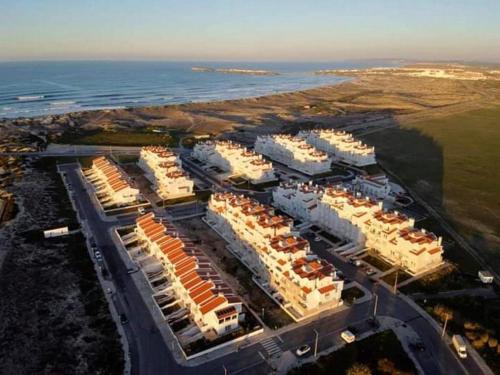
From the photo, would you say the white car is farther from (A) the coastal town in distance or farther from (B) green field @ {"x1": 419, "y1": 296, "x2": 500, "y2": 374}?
(B) green field @ {"x1": 419, "y1": 296, "x2": 500, "y2": 374}

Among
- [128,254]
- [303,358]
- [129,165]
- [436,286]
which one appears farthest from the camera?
[129,165]

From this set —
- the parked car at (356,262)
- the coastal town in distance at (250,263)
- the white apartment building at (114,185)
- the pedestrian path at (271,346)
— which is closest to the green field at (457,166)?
the coastal town in distance at (250,263)

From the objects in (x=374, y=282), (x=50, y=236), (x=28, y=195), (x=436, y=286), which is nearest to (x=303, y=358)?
(x=374, y=282)

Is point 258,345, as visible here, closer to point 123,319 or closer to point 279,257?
point 279,257

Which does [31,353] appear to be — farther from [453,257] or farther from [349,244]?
[453,257]

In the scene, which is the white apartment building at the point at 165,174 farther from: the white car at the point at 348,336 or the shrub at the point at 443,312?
the shrub at the point at 443,312

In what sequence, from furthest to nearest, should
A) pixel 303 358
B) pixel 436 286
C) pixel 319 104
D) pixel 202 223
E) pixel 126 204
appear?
pixel 319 104 < pixel 126 204 < pixel 202 223 < pixel 436 286 < pixel 303 358

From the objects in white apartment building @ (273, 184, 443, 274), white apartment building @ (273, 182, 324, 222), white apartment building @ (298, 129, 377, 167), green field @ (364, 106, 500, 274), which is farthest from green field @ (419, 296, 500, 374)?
white apartment building @ (298, 129, 377, 167)
